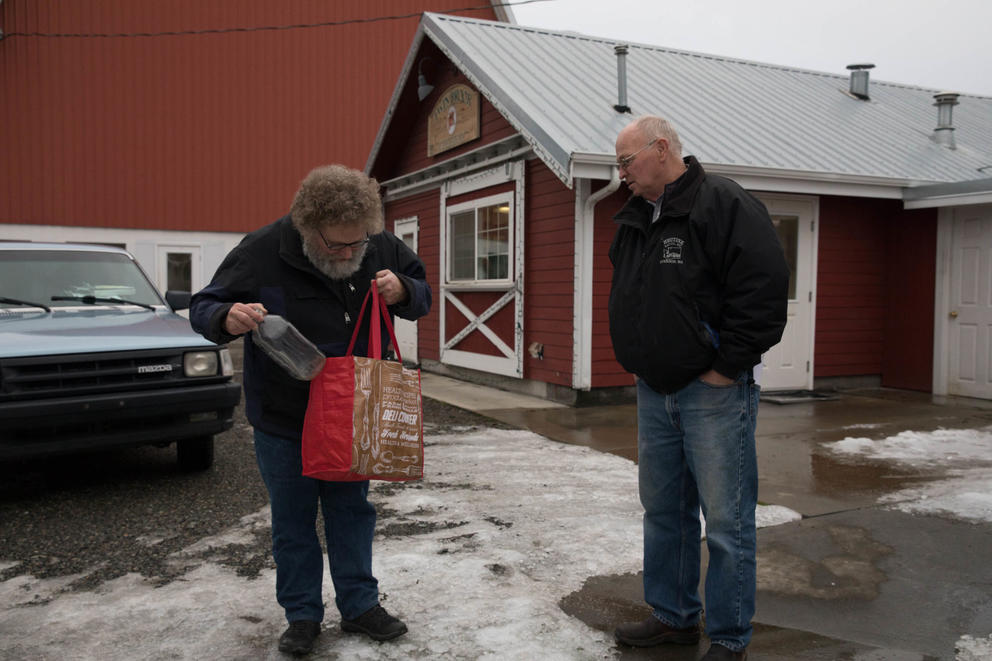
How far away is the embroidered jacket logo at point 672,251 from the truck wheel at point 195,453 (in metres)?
3.88

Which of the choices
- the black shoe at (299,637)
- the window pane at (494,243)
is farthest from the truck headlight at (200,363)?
the window pane at (494,243)

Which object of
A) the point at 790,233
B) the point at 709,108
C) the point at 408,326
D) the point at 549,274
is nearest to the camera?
the point at 549,274

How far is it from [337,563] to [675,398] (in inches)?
55.0

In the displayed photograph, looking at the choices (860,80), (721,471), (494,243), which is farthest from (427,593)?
(860,80)

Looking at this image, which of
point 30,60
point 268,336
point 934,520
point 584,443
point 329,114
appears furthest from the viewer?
point 329,114

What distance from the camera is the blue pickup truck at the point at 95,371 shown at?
15.0 feet

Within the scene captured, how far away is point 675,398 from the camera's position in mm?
2811

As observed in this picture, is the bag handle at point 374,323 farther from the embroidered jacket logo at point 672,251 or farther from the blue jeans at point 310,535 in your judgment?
the embroidered jacket logo at point 672,251

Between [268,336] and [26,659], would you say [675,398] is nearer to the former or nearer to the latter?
[268,336]

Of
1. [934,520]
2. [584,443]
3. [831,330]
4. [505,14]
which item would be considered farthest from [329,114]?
[934,520]

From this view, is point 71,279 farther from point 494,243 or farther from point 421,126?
point 421,126

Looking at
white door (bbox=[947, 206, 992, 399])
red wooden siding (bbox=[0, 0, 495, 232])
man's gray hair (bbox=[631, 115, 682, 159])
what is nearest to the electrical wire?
red wooden siding (bbox=[0, 0, 495, 232])

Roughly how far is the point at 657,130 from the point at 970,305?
8.05 m

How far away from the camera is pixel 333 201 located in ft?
8.75
